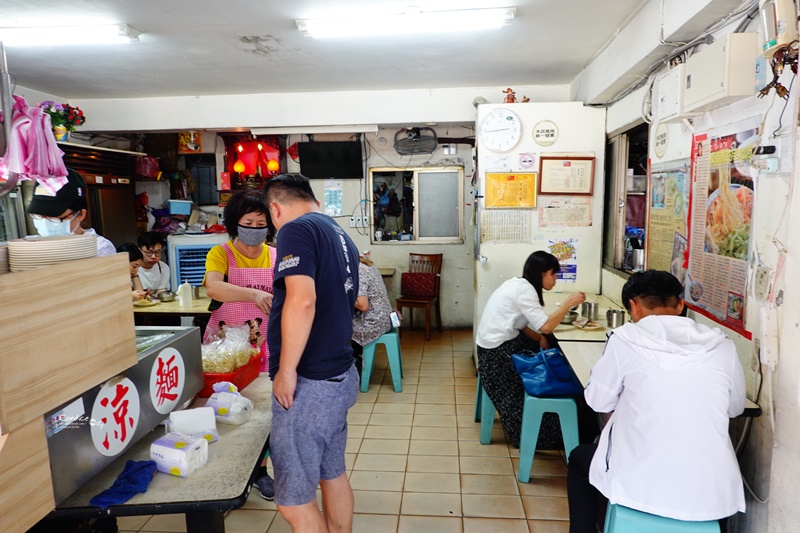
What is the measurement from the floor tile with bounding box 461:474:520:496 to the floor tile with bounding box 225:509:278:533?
3.48 ft

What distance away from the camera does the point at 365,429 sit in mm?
3582

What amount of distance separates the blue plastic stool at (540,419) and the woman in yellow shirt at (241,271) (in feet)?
4.82

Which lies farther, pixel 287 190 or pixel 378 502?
pixel 378 502

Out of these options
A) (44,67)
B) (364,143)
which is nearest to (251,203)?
(44,67)

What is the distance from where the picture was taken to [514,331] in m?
3.21

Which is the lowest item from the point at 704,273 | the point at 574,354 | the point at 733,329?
the point at 574,354

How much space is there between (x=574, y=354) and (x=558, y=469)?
772 millimetres

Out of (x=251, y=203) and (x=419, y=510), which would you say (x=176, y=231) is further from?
(x=419, y=510)

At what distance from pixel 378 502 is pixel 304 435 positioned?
119 centimetres

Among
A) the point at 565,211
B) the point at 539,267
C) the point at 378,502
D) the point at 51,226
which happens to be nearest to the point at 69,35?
the point at 51,226

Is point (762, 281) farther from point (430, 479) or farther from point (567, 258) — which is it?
point (567, 258)

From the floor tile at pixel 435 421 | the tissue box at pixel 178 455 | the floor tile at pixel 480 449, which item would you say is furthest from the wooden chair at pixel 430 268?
the tissue box at pixel 178 455

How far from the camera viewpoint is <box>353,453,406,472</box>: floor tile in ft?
9.98

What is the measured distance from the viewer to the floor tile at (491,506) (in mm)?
2564
